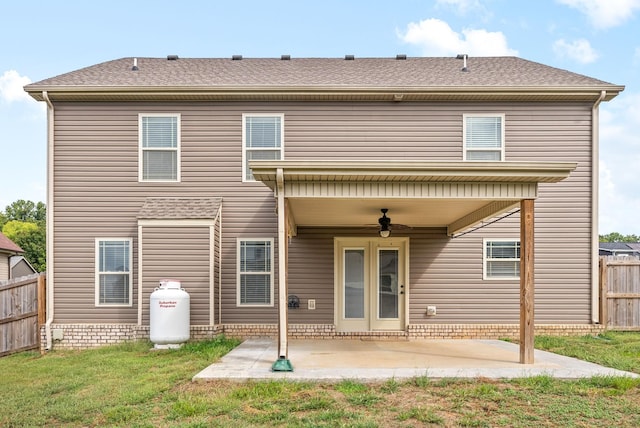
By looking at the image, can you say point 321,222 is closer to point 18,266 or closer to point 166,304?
point 166,304

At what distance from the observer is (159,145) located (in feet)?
33.4

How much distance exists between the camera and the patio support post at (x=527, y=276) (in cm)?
689

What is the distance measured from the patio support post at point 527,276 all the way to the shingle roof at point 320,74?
3.93 meters

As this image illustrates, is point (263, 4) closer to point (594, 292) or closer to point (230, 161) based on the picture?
point (230, 161)

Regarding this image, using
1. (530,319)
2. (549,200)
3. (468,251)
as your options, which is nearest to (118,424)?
(530,319)

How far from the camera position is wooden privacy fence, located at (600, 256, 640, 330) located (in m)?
10.4

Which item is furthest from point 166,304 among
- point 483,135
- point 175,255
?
point 483,135

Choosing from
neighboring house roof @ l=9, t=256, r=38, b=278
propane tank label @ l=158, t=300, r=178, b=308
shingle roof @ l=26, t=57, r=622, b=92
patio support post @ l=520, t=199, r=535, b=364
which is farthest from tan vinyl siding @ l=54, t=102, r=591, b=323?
neighboring house roof @ l=9, t=256, r=38, b=278

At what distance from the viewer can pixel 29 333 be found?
9.84 m

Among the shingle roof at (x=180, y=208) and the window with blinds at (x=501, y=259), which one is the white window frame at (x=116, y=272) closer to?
the shingle roof at (x=180, y=208)

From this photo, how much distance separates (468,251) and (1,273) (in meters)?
22.5

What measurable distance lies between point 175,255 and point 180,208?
0.91 metres

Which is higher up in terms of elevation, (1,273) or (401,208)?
(401,208)

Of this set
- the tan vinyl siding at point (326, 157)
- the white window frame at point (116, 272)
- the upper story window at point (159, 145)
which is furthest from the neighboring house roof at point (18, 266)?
the upper story window at point (159, 145)
